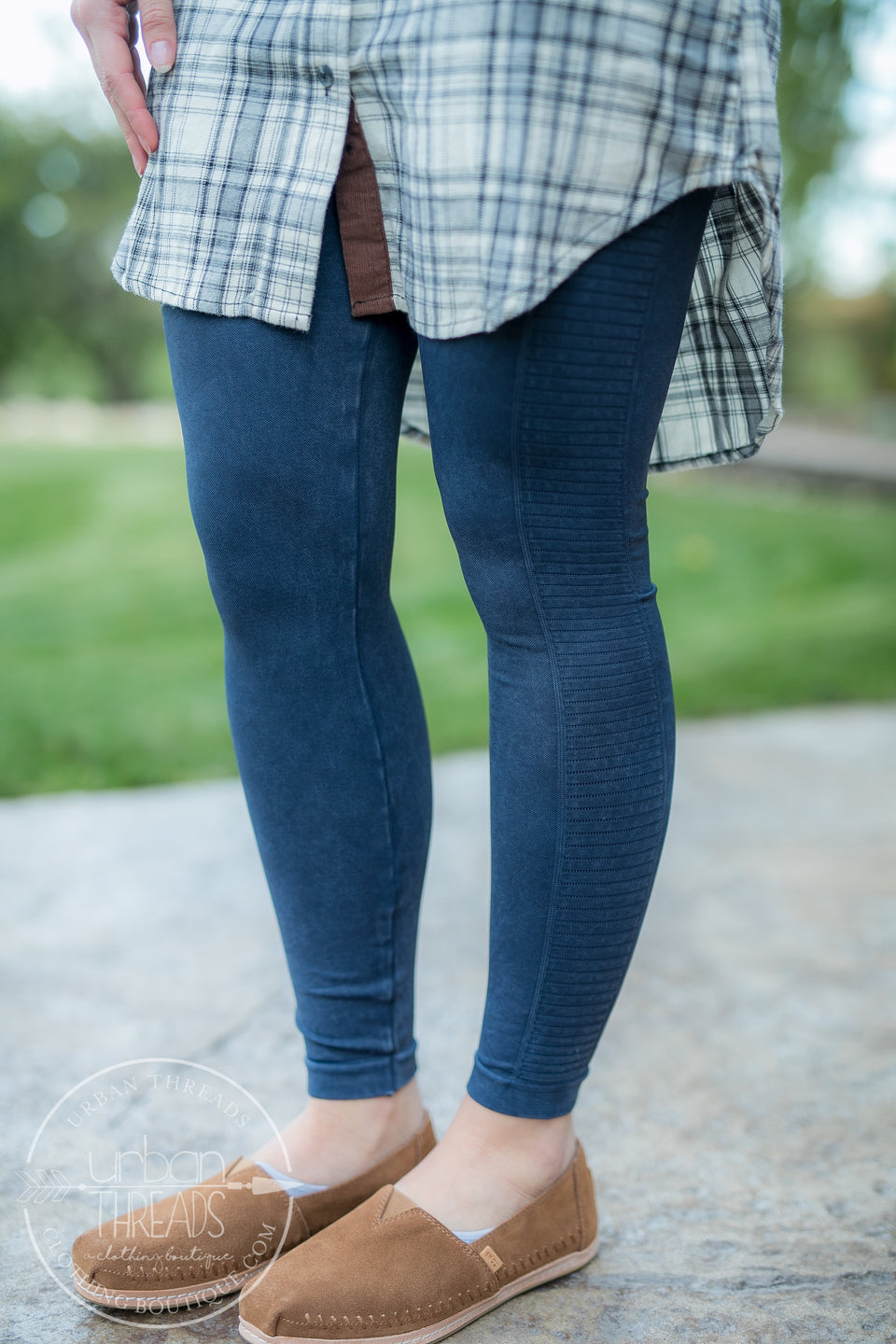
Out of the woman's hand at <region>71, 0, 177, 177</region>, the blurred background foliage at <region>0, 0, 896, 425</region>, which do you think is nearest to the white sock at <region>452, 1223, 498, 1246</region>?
the woman's hand at <region>71, 0, 177, 177</region>

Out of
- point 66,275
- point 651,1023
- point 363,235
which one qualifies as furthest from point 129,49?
point 66,275

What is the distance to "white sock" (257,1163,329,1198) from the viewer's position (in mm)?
802

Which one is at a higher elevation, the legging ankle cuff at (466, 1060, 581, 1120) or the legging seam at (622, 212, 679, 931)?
the legging seam at (622, 212, 679, 931)

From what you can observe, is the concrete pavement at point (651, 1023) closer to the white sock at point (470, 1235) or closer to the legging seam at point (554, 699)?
the white sock at point (470, 1235)

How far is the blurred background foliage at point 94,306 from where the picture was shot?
16578mm

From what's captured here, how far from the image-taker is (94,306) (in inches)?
803

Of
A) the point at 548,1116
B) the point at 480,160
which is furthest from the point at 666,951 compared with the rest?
the point at 480,160

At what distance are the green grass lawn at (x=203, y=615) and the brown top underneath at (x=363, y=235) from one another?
173cm

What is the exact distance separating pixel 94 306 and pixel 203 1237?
71.9 ft

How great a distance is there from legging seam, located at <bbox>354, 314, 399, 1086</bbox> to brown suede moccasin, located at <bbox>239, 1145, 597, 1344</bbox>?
113 mm

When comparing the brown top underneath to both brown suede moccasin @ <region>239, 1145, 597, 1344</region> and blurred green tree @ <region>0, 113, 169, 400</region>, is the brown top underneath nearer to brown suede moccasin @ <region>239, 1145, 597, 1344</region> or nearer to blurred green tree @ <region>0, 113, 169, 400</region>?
brown suede moccasin @ <region>239, 1145, 597, 1344</region>

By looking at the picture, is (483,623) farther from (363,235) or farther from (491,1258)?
(491,1258)

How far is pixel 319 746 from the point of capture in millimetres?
789

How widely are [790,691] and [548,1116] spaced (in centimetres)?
227
